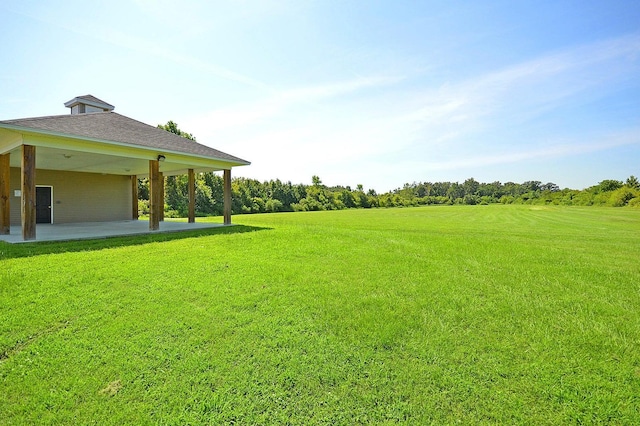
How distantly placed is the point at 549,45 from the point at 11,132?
60.4ft

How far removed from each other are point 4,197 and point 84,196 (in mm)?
5983

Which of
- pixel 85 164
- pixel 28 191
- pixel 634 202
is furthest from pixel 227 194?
pixel 634 202

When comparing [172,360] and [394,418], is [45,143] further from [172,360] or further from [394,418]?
[394,418]

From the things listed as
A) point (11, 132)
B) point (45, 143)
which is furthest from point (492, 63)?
point (11, 132)

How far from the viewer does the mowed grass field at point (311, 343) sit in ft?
8.23

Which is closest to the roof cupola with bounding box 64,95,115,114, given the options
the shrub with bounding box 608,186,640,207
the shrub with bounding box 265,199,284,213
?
the shrub with bounding box 265,199,284,213

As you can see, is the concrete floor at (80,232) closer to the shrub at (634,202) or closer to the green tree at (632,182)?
the shrub at (634,202)

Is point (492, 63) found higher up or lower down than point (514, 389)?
higher up

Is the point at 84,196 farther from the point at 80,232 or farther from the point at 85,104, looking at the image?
the point at 80,232

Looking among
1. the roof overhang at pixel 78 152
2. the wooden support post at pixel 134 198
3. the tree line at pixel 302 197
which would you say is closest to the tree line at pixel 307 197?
the tree line at pixel 302 197

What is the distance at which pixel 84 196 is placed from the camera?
15797mm

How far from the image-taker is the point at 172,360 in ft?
10.2

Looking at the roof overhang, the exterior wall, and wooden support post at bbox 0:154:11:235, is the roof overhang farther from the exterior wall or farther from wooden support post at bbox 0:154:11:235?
the exterior wall

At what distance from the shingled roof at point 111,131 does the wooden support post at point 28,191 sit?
713mm
